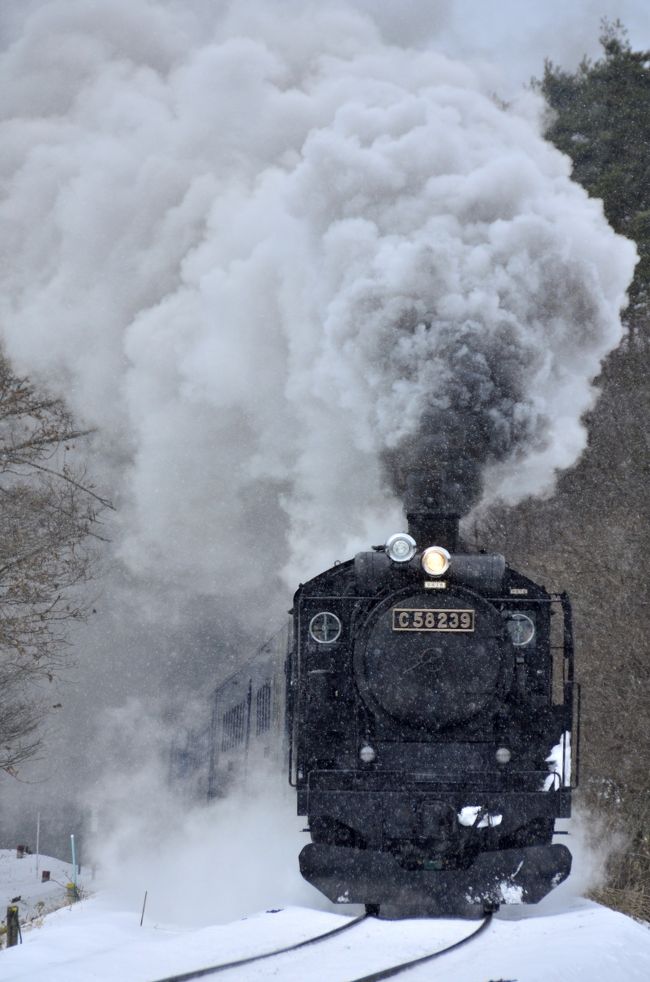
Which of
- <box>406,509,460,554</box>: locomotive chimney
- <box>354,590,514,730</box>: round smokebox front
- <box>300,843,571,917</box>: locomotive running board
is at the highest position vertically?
<box>406,509,460,554</box>: locomotive chimney

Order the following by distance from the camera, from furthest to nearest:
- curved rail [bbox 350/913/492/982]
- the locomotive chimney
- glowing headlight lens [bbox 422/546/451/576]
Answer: the locomotive chimney < glowing headlight lens [bbox 422/546/451/576] < curved rail [bbox 350/913/492/982]

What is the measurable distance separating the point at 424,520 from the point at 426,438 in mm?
1593

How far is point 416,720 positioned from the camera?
7.83 meters

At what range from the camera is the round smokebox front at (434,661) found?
25.6ft

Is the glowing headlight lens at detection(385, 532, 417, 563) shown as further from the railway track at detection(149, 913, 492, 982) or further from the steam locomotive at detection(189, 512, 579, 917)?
the railway track at detection(149, 913, 492, 982)

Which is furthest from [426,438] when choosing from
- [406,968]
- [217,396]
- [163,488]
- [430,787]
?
[163,488]

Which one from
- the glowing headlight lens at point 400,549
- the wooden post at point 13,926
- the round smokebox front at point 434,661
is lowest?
the wooden post at point 13,926

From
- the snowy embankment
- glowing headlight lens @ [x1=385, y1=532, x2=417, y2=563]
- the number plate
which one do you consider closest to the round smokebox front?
the number plate

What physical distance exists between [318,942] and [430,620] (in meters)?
2.18

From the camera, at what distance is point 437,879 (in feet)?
25.5

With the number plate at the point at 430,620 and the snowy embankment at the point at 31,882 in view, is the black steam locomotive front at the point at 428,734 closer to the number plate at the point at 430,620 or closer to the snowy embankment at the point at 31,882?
the number plate at the point at 430,620

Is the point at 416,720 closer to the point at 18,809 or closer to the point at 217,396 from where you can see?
the point at 217,396

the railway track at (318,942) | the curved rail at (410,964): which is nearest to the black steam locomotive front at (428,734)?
the railway track at (318,942)

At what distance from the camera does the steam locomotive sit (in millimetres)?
7773
